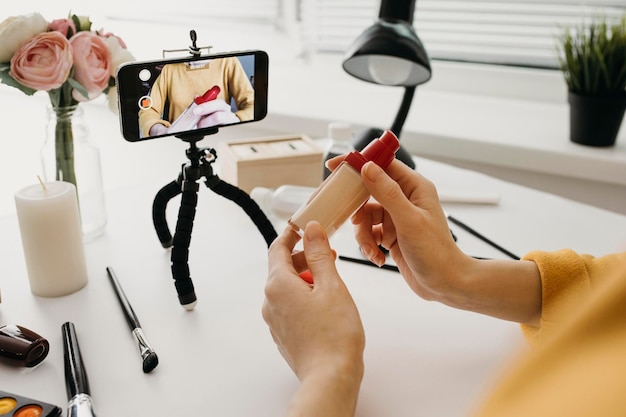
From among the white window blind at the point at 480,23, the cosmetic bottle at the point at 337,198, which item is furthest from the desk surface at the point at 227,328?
the white window blind at the point at 480,23

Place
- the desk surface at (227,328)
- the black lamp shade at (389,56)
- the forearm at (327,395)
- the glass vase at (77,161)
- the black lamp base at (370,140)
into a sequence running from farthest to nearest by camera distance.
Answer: the black lamp base at (370,140), the black lamp shade at (389,56), the glass vase at (77,161), the desk surface at (227,328), the forearm at (327,395)

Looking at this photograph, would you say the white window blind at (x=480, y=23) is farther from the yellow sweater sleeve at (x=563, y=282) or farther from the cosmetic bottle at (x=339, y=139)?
the yellow sweater sleeve at (x=563, y=282)

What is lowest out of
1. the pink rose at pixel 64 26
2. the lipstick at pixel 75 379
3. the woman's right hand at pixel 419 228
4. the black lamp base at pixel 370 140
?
the lipstick at pixel 75 379

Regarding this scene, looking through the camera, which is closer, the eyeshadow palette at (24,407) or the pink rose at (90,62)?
the eyeshadow palette at (24,407)

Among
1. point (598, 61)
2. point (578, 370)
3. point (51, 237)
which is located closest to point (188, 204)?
point (51, 237)

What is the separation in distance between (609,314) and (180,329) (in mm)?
467

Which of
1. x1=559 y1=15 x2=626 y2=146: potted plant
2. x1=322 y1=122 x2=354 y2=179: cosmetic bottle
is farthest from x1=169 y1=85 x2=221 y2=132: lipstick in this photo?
x1=559 y1=15 x2=626 y2=146: potted plant

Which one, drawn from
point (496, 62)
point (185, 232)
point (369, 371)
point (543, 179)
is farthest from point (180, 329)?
point (496, 62)

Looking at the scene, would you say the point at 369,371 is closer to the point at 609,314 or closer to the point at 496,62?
the point at 609,314

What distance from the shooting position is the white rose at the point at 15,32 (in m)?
0.70

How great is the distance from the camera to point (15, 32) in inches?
27.5

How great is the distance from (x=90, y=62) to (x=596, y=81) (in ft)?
3.14

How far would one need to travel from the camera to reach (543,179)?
131 cm

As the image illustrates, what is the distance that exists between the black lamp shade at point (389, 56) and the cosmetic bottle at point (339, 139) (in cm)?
10
